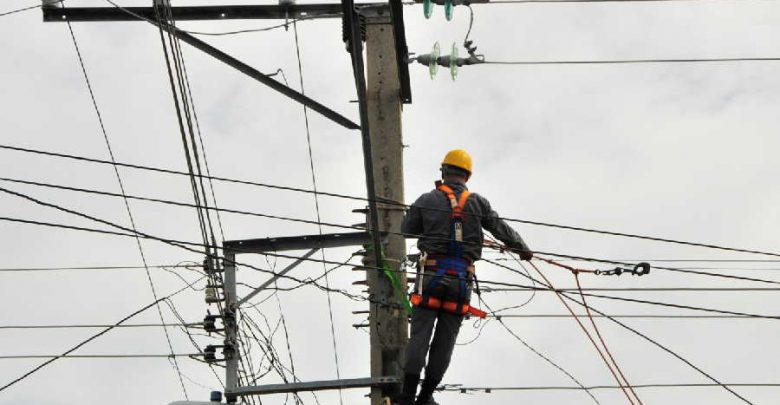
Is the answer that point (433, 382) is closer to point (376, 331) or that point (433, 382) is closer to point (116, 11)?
point (376, 331)

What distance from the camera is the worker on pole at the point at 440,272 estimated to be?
988cm

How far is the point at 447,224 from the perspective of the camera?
32.8ft

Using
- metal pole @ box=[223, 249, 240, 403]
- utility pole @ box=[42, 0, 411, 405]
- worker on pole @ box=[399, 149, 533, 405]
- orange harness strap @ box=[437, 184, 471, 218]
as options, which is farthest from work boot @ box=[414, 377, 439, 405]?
metal pole @ box=[223, 249, 240, 403]

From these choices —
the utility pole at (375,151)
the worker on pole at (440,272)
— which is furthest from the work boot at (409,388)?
the utility pole at (375,151)

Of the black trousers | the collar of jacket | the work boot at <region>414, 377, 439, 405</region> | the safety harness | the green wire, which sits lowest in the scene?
the work boot at <region>414, 377, 439, 405</region>

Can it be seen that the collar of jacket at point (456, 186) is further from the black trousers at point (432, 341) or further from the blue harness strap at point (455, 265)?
the black trousers at point (432, 341)

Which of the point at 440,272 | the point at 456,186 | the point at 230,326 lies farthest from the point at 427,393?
the point at 230,326

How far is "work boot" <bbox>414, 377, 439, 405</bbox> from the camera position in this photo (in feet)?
32.7

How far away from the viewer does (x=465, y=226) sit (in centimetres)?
1002

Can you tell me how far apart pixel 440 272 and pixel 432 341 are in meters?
0.50

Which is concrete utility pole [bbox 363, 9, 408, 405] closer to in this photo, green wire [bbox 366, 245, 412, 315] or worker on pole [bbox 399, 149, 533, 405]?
green wire [bbox 366, 245, 412, 315]

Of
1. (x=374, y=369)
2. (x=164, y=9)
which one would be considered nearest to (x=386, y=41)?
(x=164, y=9)

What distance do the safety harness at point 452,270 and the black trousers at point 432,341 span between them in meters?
0.06

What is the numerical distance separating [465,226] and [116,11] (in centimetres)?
403
